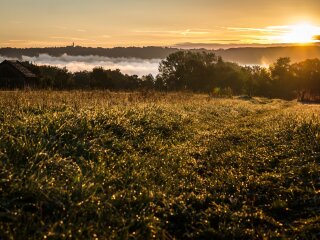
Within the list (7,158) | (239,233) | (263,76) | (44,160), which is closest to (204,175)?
(239,233)

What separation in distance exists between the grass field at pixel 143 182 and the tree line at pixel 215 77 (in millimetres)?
69112

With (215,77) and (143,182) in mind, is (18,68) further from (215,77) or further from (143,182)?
(143,182)

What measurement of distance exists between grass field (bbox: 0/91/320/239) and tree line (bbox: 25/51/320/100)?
A: 69.1 metres

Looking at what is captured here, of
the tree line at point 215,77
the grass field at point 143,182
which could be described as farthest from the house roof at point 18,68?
the grass field at point 143,182

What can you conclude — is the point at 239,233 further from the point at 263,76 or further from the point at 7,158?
the point at 263,76

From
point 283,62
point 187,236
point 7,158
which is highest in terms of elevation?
point 283,62

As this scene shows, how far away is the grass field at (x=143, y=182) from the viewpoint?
5.36 m

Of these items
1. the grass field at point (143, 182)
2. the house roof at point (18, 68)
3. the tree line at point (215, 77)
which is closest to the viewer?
the grass field at point (143, 182)

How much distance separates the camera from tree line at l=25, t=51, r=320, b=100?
86.5m

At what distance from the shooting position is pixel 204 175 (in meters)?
8.42

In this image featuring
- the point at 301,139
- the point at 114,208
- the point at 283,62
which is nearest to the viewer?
the point at 114,208

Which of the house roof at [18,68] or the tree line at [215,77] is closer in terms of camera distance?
the house roof at [18,68]

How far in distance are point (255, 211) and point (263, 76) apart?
94.2 metres

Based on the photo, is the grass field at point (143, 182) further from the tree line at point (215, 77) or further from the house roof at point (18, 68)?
the tree line at point (215, 77)
